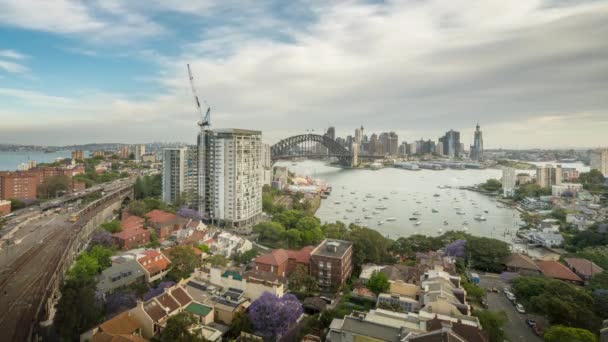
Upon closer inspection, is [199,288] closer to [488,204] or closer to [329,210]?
[329,210]

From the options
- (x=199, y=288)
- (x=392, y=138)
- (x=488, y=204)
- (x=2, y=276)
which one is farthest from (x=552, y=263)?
(x=392, y=138)

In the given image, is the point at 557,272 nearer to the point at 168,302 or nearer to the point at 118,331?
the point at 168,302

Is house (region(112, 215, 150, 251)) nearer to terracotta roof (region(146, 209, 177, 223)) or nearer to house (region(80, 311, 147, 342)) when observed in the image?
terracotta roof (region(146, 209, 177, 223))

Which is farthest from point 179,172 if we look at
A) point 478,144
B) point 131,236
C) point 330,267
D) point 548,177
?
point 478,144

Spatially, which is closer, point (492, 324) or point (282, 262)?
point (492, 324)

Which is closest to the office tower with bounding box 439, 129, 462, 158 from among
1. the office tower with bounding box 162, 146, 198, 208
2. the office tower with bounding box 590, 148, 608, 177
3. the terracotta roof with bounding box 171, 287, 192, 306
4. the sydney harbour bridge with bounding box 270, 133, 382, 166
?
the sydney harbour bridge with bounding box 270, 133, 382, 166

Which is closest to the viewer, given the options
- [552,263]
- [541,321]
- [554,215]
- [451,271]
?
[541,321]

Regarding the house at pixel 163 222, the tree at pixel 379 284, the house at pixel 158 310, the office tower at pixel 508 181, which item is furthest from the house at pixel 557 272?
the office tower at pixel 508 181
